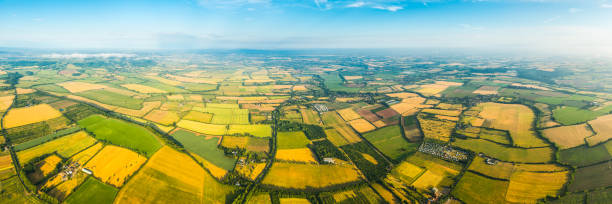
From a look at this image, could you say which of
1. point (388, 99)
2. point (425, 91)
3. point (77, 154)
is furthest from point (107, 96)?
point (425, 91)

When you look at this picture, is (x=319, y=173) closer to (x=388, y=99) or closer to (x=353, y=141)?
(x=353, y=141)

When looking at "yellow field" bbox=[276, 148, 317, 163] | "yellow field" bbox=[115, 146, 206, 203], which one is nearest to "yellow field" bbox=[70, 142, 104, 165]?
"yellow field" bbox=[115, 146, 206, 203]

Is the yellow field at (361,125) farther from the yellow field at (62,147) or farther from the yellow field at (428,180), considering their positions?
the yellow field at (62,147)

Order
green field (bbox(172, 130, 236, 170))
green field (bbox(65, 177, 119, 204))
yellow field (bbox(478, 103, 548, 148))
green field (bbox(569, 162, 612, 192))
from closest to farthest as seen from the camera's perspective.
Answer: green field (bbox(65, 177, 119, 204)), green field (bbox(569, 162, 612, 192)), green field (bbox(172, 130, 236, 170)), yellow field (bbox(478, 103, 548, 148))

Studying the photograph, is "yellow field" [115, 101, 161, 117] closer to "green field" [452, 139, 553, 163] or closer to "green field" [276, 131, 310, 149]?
"green field" [276, 131, 310, 149]

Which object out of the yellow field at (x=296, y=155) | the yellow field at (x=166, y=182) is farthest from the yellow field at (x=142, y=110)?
the yellow field at (x=296, y=155)

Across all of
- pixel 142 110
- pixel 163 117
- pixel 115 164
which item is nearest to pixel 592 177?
pixel 115 164

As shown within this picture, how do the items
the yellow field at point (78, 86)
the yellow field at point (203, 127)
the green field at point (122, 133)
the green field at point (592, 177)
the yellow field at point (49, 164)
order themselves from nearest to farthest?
the green field at point (592, 177)
the yellow field at point (49, 164)
the green field at point (122, 133)
the yellow field at point (203, 127)
the yellow field at point (78, 86)
